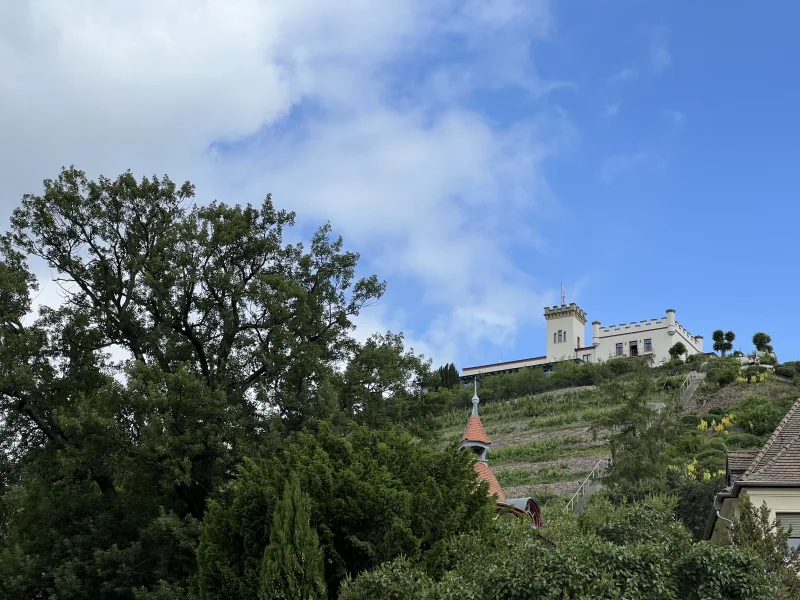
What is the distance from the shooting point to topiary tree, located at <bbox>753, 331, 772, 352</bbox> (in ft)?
284

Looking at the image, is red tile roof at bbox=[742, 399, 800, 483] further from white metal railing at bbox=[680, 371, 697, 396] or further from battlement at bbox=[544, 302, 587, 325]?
battlement at bbox=[544, 302, 587, 325]

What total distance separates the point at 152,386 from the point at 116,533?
14.4ft

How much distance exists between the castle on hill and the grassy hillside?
6439 mm

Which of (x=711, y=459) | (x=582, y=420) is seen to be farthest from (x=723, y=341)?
(x=711, y=459)

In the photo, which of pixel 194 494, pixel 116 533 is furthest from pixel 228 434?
pixel 116 533

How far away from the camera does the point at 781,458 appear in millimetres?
21312

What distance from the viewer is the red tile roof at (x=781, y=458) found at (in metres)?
20.7

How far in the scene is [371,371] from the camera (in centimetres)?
2964

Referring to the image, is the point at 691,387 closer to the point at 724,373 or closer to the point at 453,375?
the point at 724,373

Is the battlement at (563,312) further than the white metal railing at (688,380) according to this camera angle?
Yes

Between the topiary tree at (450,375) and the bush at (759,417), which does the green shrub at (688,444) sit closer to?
the bush at (759,417)

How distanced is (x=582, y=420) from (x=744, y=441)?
65.3 ft

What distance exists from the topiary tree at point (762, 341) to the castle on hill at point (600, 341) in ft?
31.5

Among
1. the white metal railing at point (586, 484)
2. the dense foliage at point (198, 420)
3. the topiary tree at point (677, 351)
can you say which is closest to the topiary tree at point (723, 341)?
the topiary tree at point (677, 351)
